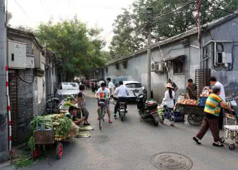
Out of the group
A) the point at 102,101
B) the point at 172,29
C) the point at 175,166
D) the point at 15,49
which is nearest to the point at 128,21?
the point at 172,29

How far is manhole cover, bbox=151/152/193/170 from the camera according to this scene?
4019 millimetres

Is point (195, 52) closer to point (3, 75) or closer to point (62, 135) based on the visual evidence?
point (62, 135)

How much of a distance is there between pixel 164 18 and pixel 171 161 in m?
16.4

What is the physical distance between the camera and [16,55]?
16.3 ft

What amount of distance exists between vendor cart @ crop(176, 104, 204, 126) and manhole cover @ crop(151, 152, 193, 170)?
3.27 m

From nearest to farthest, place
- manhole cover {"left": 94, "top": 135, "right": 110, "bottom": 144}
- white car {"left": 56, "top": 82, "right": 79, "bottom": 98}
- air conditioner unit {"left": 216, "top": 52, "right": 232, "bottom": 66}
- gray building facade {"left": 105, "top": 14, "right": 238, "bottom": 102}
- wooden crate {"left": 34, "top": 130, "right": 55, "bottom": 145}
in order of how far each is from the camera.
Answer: wooden crate {"left": 34, "top": 130, "right": 55, "bottom": 145} → manhole cover {"left": 94, "top": 135, "right": 110, "bottom": 144} → air conditioner unit {"left": 216, "top": 52, "right": 232, "bottom": 66} → gray building facade {"left": 105, "top": 14, "right": 238, "bottom": 102} → white car {"left": 56, "top": 82, "right": 79, "bottom": 98}

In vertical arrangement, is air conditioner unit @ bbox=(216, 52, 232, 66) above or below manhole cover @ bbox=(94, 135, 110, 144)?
above

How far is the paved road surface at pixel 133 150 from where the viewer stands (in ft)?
13.4

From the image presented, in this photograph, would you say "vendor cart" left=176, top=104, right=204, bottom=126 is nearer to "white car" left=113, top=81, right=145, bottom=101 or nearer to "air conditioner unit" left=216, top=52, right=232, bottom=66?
"air conditioner unit" left=216, top=52, right=232, bottom=66

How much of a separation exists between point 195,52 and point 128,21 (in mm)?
15159

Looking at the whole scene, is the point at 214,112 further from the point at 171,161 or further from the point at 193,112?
the point at 193,112

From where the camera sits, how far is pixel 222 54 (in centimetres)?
870

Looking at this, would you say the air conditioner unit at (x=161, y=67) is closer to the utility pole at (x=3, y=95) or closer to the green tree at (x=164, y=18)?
the green tree at (x=164, y=18)

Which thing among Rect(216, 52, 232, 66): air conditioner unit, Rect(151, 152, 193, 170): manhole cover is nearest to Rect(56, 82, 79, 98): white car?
Rect(216, 52, 232, 66): air conditioner unit
